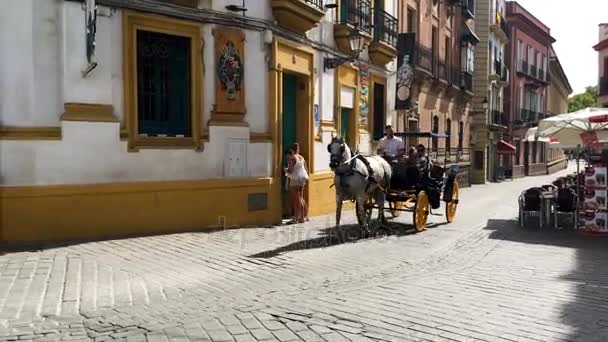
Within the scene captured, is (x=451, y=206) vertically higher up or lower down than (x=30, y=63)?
lower down

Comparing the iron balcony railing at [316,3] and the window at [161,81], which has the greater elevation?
the iron balcony railing at [316,3]

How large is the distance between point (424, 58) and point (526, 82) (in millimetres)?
27119

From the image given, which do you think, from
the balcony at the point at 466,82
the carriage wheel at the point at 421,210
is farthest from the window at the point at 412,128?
the carriage wheel at the point at 421,210

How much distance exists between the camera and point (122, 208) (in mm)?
9445

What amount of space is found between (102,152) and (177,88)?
6.38ft

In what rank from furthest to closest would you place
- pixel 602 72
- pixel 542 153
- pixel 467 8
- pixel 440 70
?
pixel 542 153 → pixel 602 72 → pixel 467 8 → pixel 440 70

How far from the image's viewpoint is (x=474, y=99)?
3362 centimetres

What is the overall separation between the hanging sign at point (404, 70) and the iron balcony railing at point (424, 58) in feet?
11.3

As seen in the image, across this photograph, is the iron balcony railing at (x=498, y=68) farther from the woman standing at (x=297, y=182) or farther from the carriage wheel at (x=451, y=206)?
the woman standing at (x=297, y=182)

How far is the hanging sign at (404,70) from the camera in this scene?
18453mm

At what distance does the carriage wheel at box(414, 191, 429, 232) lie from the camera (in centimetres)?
1108

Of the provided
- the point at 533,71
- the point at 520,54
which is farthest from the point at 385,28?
the point at 533,71

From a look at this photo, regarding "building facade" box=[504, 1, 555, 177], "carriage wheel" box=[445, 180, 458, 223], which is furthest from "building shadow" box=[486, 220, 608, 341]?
"building facade" box=[504, 1, 555, 177]

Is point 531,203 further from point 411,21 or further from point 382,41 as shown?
point 411,21
